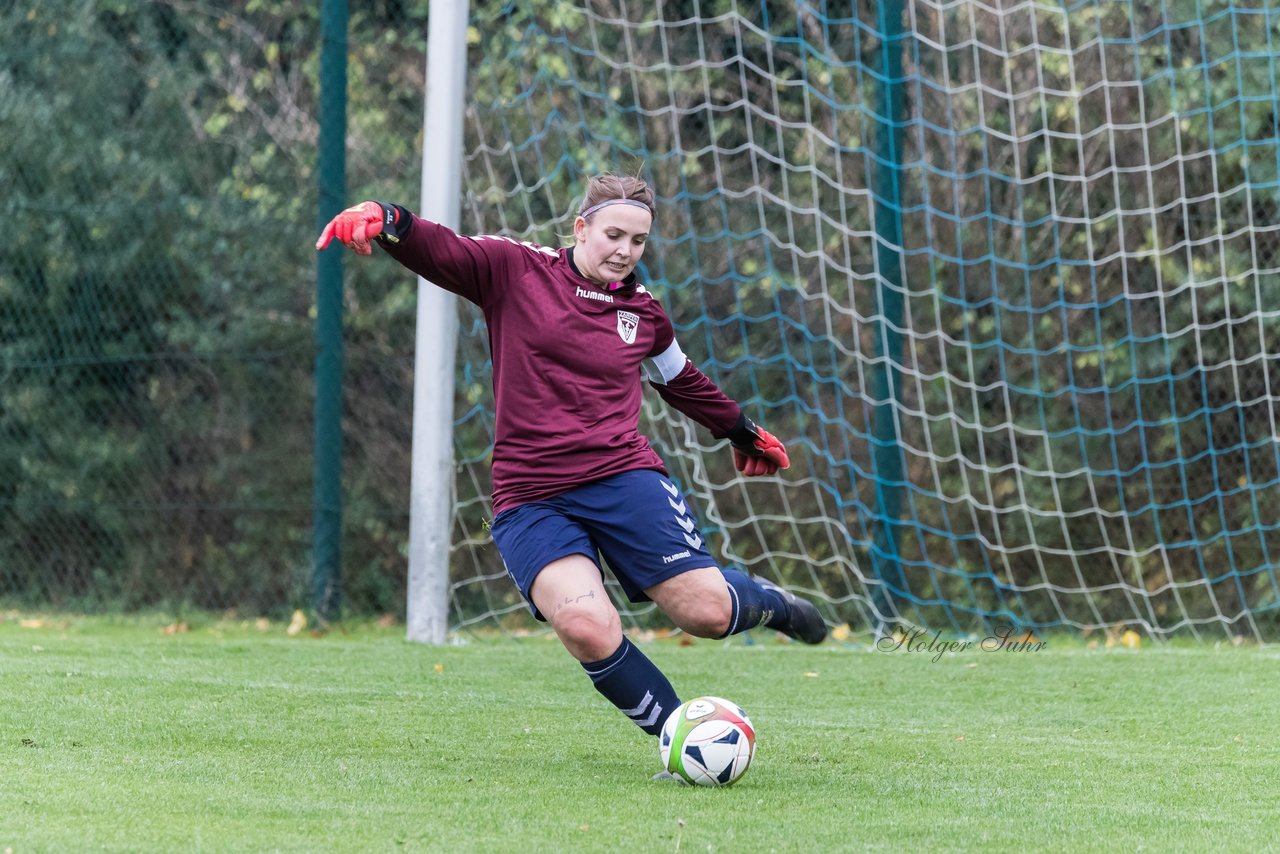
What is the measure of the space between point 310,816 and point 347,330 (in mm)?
5736

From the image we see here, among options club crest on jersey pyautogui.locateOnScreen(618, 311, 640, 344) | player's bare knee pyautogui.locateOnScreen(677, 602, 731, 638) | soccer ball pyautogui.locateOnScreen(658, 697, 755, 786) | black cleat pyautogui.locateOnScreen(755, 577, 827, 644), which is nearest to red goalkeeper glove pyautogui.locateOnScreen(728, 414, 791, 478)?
black cleat pyautogui.locateOnScreen(755, 577, 827, 644)

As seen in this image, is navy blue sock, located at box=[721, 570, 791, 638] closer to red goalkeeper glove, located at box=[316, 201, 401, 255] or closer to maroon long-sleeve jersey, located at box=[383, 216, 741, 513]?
maroon long-sleeve jersey, located at box=[383, 216, 741, 513]

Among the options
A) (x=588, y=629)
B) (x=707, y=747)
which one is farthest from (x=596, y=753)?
(x=707, y=747)

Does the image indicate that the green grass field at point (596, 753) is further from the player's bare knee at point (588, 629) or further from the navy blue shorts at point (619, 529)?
the navy blue shorts at point (619, 529)

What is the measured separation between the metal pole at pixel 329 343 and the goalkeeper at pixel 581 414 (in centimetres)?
356

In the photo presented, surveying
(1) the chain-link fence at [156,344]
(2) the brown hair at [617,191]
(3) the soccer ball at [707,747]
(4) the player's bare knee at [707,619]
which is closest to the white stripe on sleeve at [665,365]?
(2) the brown hair at [617,191]

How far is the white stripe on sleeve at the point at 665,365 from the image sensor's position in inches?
175

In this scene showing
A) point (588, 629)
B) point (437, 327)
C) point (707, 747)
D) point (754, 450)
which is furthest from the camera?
point (437, 327)

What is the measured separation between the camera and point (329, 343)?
24.9 ft

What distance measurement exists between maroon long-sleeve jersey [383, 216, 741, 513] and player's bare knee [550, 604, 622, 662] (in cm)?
39

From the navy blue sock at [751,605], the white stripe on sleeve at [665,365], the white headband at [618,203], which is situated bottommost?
the navy blue sock at [751,605]

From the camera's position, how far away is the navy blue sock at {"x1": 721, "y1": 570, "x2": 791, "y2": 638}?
13.5 feet

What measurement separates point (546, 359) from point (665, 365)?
514 mm

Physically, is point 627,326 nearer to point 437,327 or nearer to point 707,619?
point 707,619
